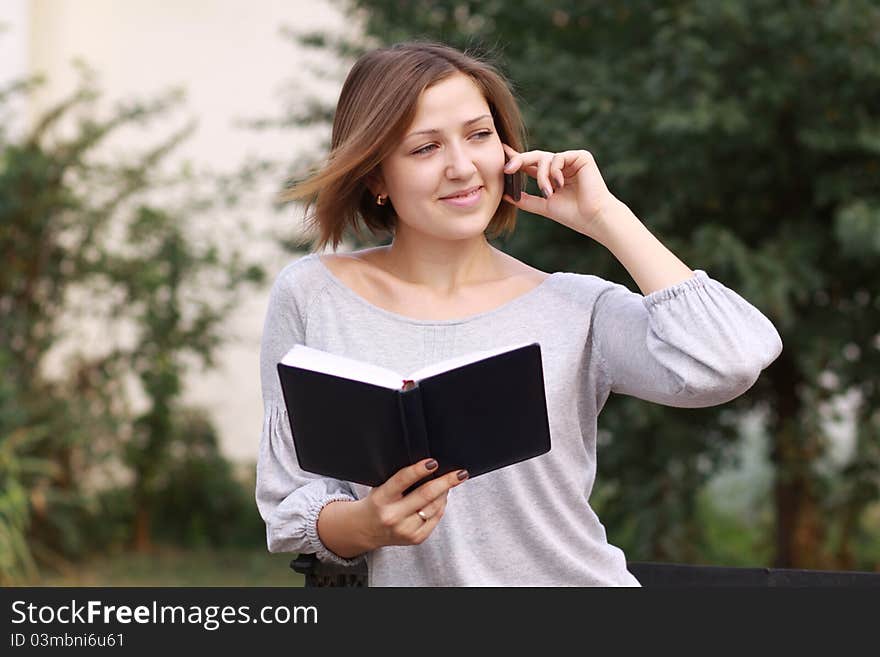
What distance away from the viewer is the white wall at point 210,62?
6.65 metres

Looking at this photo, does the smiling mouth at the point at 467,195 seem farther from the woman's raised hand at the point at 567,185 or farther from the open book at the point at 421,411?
the open book at the point at 421,411

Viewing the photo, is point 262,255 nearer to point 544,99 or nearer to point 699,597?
point 544,99

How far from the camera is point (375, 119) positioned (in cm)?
191

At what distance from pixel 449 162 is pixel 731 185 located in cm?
252

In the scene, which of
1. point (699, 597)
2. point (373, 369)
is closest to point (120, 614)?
point (373, 369)

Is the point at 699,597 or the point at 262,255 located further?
the point at 262,255

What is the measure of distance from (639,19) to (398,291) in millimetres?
2612

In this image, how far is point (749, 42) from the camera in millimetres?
3889

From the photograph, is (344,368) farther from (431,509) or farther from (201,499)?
(201,499)

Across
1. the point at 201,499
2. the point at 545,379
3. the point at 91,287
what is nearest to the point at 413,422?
the point at 545,379

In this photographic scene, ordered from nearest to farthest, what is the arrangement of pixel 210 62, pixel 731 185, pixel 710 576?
pixel 710 576, pixel 731 185, pixel 210 62

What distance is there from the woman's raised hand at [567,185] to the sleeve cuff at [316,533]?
61cm

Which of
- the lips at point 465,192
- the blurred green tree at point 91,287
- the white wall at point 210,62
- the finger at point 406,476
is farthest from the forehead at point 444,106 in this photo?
the white wall at point 210,62

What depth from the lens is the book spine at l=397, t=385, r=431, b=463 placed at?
60.0 inches
